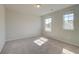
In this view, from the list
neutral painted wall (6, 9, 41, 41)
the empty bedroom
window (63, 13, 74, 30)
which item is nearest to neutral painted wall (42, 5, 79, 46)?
the empty bedroom

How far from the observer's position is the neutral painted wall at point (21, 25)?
657 cm

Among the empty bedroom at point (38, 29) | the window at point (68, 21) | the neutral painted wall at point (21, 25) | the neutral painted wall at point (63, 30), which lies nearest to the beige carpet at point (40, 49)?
the empty bedroom at point (38, 29)

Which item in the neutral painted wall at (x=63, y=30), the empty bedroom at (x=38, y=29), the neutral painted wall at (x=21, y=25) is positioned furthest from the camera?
the neutral painted wall at (x=21, y=25)

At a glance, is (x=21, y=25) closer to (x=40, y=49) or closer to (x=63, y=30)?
(x=63, y=30)

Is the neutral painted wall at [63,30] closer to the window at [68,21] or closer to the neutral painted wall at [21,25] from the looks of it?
the window at [68,21]

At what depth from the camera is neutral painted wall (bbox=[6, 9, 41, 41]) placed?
259 inches

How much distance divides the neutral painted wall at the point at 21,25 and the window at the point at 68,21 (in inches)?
136

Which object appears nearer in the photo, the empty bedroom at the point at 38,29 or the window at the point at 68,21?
the empty bedroom at the point at 38,29

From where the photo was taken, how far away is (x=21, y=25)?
24.3 ft

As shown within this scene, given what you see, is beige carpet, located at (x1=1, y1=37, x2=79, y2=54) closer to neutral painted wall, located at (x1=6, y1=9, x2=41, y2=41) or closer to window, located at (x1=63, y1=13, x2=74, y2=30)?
window, located at (x1=63, y1=13, x2=74, y2=30)

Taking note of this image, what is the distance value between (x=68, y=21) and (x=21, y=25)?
378 centimetres

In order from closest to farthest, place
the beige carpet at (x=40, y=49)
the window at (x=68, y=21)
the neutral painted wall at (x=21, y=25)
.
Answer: the beige carpet at (x=40, y=49)
the window at (x=68, y=21)
the neutral painted wall at (x=21, y=25)

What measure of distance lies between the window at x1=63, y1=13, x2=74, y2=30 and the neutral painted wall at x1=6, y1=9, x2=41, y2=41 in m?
3.45
